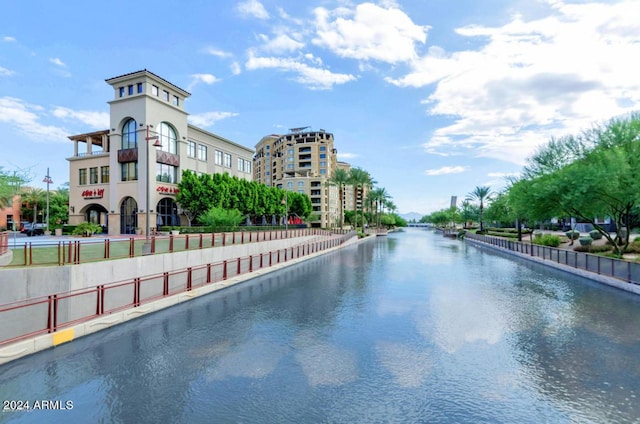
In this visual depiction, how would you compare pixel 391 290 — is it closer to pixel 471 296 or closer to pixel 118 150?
pixel 471 296

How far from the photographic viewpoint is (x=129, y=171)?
4734 centimetres

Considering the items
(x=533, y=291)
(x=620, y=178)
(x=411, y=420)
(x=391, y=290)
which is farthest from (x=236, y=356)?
(x=620, y=178)

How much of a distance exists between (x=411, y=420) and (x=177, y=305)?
39.8ft

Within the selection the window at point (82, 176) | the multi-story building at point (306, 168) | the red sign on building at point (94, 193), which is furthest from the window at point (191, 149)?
the multi-story building at point (306, 168)

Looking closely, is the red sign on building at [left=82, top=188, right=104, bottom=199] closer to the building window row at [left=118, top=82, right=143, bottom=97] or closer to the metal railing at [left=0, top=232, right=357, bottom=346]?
the building window row at [left=118, top=82, right=143, bottom=97]

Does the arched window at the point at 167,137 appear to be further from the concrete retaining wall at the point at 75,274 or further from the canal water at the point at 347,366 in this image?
the canal water at the point at 347,366

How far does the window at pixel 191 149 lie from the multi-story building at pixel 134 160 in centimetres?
17

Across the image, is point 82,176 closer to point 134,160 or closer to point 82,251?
point 134,160

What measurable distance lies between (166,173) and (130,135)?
6.89 metres

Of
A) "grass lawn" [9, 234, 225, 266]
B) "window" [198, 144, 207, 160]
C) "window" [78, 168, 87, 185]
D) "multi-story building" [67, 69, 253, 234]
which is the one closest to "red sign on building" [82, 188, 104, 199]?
"multi-story building" [67, 69, 253, 234]

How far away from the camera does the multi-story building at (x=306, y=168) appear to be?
113 meters

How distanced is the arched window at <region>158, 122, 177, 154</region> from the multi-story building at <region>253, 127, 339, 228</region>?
187ft

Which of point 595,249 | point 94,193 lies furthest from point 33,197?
point 595,249

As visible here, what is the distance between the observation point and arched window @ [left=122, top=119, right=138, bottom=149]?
46.3 metres
